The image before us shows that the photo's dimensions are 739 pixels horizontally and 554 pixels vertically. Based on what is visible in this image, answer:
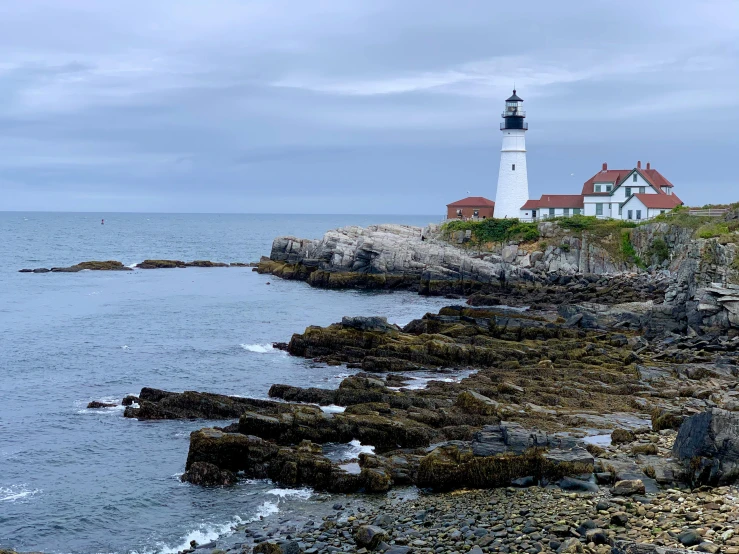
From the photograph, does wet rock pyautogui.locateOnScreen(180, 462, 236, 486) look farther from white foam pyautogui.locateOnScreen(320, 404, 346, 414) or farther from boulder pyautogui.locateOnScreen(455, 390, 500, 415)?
boulder pyautogui.locateOnScreen(455, 390, 500, 415)

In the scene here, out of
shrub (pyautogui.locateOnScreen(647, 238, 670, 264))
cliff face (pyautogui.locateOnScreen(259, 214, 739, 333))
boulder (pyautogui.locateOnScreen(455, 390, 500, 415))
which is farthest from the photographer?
shrub (pyautogui.locateOnScreen(647, 238, 670, 264))

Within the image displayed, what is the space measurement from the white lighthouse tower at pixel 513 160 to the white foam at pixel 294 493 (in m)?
67.7

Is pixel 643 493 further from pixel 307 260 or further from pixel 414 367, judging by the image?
pixel 307 260

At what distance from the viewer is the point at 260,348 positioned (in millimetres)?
41906

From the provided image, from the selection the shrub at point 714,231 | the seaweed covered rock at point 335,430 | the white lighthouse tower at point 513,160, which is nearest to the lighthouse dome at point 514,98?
the white lighthouse tower at point 513,160

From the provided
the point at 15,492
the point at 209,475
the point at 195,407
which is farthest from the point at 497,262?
the point at 15,492

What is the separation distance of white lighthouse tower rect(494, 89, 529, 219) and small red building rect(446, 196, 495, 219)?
13.7 ft

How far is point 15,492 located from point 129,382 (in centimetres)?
1242

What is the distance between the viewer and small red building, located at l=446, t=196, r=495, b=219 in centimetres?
9106

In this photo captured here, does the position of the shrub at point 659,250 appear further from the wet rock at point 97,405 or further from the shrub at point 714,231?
the wet rock at point 97,405

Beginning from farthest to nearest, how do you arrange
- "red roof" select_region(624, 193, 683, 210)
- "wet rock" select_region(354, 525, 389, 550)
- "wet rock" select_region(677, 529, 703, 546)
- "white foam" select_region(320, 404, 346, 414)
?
"red roof" select_region(624, 193, 683, 210) < "white foam" select_region(320, 404, 346, 414) < "wet rock" select_region(354, 525, 389, 550) < "wet rock" select_region(677, 529, 703, 546)

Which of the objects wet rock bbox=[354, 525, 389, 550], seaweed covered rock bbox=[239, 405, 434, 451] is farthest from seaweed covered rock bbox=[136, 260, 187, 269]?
wet rock bbox=[354, 525, 389, 550]

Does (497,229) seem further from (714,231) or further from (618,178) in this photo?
(714,231)

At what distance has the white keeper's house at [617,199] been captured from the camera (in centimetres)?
7738
